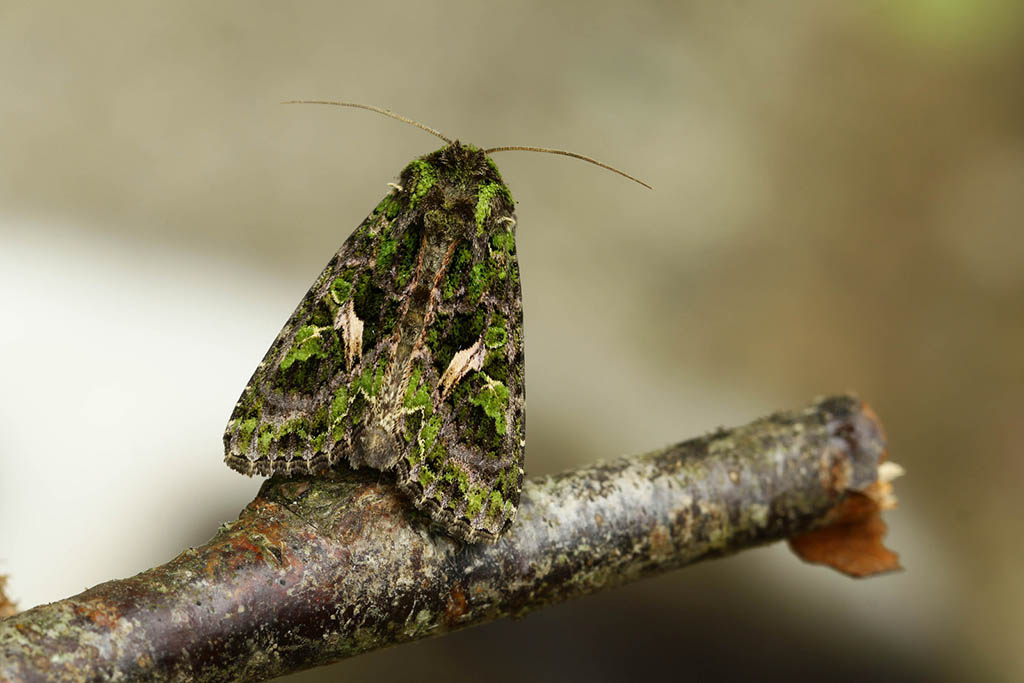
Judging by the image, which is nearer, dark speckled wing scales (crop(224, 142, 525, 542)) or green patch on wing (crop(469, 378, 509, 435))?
dark speckled wing scales (crop(224, 142, 525, 542))

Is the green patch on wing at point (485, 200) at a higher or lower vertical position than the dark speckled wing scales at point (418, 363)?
higher

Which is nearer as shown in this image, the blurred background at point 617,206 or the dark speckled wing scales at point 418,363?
the dark speckled wing scales at point 418,363

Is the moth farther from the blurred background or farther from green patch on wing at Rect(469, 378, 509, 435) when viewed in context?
the blurred background

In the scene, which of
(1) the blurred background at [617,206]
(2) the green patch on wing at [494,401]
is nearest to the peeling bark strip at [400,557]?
(2) the green patch on wing at [494,401]

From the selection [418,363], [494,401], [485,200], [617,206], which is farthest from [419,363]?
[617,206]

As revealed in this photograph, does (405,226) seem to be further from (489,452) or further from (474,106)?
(474,106)

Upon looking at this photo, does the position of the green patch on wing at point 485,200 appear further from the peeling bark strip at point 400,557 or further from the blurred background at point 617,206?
the blurred background at point 617,206

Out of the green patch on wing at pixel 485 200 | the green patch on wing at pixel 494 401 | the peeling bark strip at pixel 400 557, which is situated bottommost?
the peeling bark strip at pixel 400 557

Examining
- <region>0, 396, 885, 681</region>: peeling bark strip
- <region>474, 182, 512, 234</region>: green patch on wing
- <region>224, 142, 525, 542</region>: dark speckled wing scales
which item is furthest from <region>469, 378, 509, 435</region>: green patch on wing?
<region>474, 182, 512, 234</region>: green patch on wing
